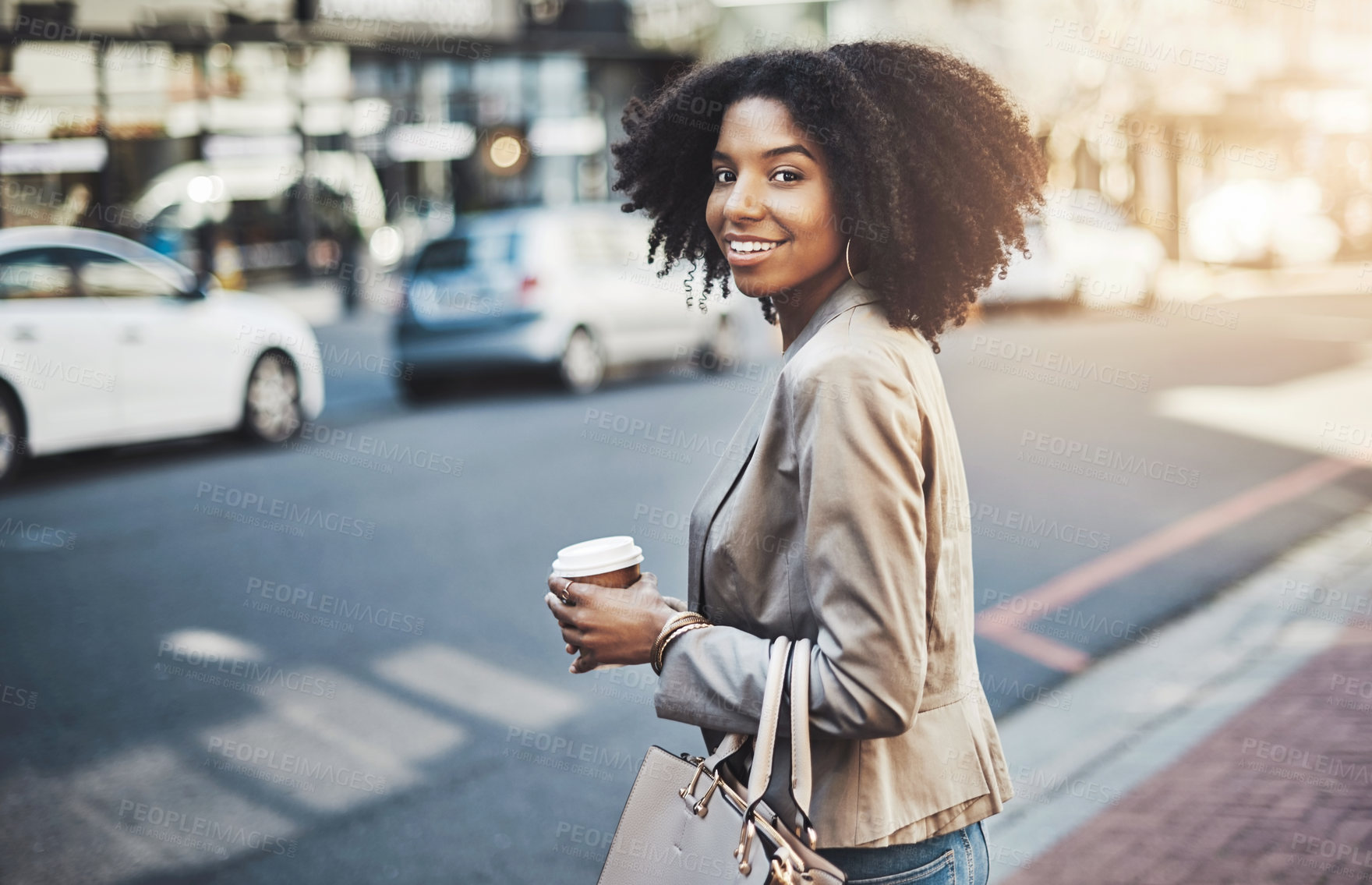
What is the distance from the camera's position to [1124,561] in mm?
7043

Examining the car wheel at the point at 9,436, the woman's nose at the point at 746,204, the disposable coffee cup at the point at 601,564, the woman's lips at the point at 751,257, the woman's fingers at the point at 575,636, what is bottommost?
the car wheel at the point at 9,436

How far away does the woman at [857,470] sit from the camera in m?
1.47

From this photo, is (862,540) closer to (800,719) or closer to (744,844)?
(800,719)

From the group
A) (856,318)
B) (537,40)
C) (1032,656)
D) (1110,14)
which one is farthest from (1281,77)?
(856,318)

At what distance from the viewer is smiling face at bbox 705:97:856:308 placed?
1.72 metres

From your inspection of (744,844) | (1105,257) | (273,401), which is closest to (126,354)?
(273,401)

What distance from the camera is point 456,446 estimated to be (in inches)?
401

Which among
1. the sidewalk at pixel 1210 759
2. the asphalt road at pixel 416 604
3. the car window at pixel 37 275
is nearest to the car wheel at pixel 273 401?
the asphalt road at pixel 416 604

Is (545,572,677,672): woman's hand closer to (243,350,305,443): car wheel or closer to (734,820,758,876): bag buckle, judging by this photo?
(734,820,758,876): bag buckle

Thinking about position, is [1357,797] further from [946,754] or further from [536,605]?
[536,605]

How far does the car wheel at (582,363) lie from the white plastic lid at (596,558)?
11.1 meters

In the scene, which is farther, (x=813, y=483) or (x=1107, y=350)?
(x=1107, y=350)

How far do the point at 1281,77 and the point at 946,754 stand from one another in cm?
3467

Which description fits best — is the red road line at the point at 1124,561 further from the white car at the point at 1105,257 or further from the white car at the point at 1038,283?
the white car at the point at 1105,257
